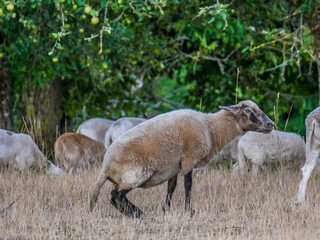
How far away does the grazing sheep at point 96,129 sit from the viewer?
12156 mm

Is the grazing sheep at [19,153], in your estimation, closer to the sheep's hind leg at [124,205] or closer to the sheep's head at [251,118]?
the sheep's hind leg at [124,205]

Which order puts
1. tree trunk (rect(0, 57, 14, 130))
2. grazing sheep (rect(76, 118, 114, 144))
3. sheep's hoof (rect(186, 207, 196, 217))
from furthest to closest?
tree trunk (rect(0, 57, 14, 130)) → grazing sheep (rect(76, 118, 114, 144)) → sheep's hoof (rect(186, 207, 196, 217))

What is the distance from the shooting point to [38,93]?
45.6 ft

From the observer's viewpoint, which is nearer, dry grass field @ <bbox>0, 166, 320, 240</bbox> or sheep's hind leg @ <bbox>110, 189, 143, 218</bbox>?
dry grass field @ <bbox>0, 166, 320, 240</bbox>

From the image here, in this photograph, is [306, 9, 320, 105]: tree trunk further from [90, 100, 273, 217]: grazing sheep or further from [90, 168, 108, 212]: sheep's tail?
[90, 168, 108, 212]: sheep's tail

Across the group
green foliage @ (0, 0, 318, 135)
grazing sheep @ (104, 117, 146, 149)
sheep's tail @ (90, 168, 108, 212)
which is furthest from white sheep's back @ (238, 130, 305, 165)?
sheep's tail @ (90, 168, 108, 212)

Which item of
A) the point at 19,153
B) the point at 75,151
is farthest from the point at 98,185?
the point at 75,151

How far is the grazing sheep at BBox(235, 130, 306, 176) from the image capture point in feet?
32.9

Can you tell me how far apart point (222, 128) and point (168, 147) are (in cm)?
88

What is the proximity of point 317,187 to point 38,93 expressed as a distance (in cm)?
729

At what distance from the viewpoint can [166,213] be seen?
Result: 6.66 m

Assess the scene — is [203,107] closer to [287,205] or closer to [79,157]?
[79,157]

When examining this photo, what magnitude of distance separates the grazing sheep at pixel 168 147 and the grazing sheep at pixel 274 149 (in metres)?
2.65

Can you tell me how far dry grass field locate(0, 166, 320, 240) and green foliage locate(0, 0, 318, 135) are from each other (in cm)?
351
